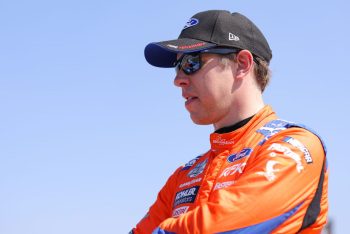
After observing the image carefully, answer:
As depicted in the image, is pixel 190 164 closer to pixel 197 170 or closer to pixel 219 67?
pixel 197 170

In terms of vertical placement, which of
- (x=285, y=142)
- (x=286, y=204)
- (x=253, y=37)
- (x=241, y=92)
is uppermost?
(x=253, y=37)

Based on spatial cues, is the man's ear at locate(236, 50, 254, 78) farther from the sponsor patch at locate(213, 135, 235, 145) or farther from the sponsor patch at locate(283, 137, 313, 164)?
the sponsor patch at locate(283, 137, 313, 164)

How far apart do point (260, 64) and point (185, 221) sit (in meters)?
1.54

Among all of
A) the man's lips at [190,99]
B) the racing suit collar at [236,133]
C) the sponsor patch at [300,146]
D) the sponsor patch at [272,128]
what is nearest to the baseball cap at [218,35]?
the man's lips at [190,99]

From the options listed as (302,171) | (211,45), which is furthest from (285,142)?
(211,45)

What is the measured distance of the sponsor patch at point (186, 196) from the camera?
4619 millimetres

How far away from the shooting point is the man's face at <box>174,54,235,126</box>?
4730 millimetres

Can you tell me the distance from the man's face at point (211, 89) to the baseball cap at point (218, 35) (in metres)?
0.12

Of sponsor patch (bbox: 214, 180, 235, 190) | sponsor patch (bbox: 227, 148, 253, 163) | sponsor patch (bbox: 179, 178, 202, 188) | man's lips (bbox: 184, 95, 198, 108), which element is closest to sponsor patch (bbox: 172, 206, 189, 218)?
sponsor patch (bbox: 179, 178, 202, 188)

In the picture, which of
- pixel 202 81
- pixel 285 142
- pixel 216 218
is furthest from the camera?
pixel 202 81

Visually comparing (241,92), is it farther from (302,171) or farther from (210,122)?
(302,171)

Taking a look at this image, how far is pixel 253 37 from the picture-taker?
4.91 meters

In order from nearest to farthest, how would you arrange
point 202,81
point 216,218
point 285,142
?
1. point 216,218
2. point 285,142
3. point 202,81

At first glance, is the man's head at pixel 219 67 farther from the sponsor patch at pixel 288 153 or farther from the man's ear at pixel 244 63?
the sponsor patch at pixel 288 153
